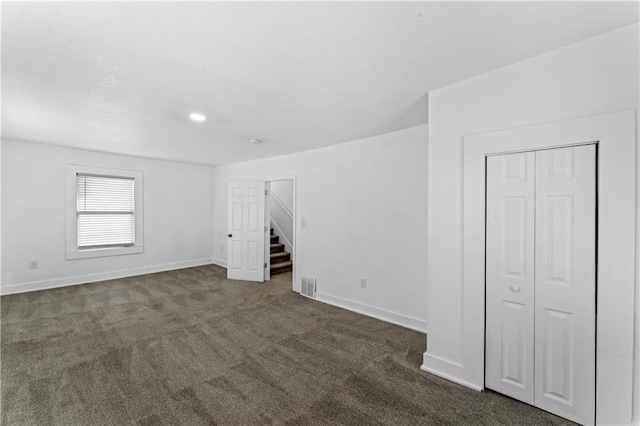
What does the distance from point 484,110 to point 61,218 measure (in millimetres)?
6353

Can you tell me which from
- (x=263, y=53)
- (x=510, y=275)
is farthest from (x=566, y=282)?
(x=263, y=53)

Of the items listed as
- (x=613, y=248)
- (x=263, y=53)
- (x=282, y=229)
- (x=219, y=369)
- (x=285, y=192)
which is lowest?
(x=219, y=369)

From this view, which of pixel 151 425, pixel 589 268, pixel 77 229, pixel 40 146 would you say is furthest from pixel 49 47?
pixel 77 229

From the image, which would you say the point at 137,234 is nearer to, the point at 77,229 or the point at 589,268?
the point at 77,229

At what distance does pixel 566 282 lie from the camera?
69.0 inches

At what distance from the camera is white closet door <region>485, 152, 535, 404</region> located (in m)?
1.89

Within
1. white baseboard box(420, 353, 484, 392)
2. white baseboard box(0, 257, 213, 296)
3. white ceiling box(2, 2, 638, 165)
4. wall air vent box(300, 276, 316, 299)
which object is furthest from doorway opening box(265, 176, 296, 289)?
white baseboard box(420, 353, 484, 392)

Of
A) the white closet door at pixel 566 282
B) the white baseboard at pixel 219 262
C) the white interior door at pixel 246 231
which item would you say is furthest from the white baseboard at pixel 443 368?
the white baseboard at pixel 219 262

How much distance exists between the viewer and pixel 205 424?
1.76 meters

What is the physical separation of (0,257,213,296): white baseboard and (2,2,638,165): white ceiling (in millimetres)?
2919

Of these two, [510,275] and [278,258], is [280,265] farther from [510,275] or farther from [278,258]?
[510,275]

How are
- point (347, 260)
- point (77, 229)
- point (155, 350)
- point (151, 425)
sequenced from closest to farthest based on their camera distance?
1. point (151, 425)
2. point (155, 350)
3. point (347, 260)
4. point (77, 229)

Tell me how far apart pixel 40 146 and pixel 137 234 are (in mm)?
2072

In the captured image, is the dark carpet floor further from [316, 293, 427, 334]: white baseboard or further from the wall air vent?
the wall air vent
